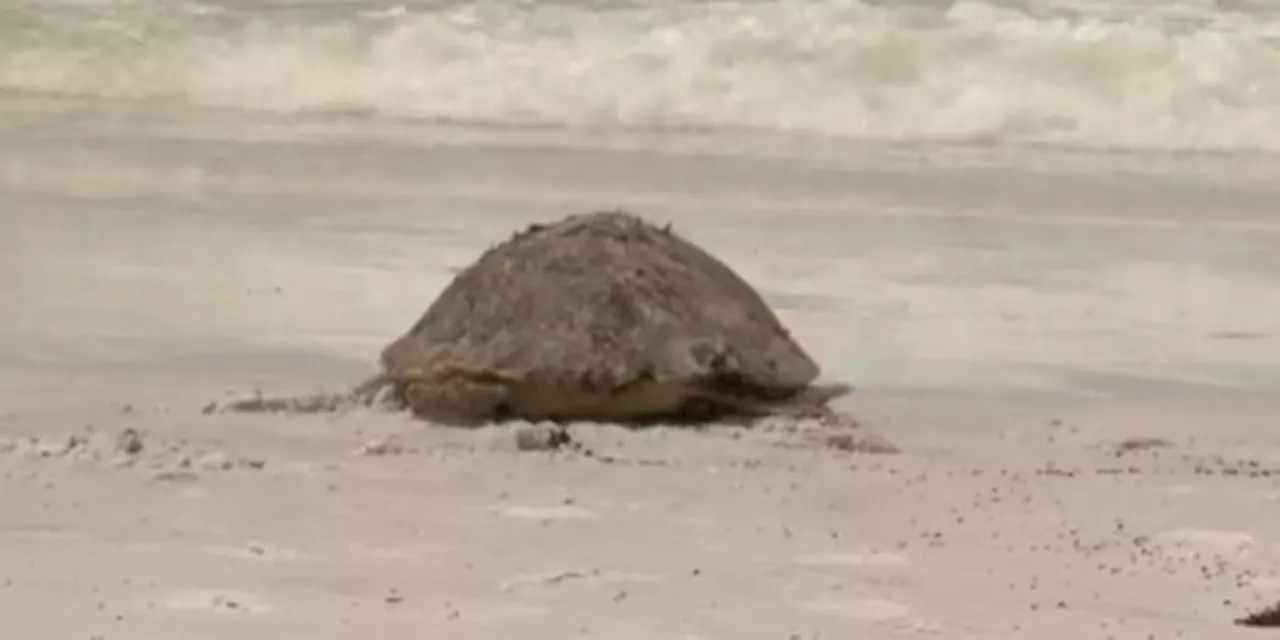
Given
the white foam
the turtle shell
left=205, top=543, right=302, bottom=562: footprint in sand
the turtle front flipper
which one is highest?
the white foam

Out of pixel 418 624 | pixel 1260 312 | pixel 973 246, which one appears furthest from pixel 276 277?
pixel 418 624

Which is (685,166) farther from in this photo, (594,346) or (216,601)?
(216,601)

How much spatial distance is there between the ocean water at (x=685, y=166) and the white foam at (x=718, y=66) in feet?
0.07

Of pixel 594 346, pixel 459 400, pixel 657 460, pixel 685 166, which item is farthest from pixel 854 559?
pixel 685 166

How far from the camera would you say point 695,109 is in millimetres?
→ 9992

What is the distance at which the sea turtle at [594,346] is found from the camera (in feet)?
14.2

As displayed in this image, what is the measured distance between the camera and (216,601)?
9.54 feet

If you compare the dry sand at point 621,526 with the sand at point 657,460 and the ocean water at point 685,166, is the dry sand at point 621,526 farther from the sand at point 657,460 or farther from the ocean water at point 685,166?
the ocean water at point 685,166

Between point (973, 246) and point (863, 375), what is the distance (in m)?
1.89

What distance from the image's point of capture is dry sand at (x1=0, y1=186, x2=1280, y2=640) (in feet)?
9.72

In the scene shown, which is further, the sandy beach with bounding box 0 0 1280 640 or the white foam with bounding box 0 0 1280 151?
the white foam with bounding box 0 0 1280 151

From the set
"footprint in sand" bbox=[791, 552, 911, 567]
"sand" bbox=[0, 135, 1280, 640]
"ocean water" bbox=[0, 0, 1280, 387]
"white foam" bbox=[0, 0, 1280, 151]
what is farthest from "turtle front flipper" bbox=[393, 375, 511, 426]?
"white foam" bbox=[0, 0, 1280, 151]

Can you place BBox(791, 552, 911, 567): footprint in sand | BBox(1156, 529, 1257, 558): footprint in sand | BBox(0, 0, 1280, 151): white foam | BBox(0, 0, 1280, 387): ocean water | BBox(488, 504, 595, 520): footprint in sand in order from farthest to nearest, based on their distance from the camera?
BBox(0, 0, 1280, 151): white foam → BBox(0, 0, 1280, 387): ocean water → BBox(488, 504, 595, 520): footprint in sand → BBox(1156, 529, 1257, 558): footprint in sand → BBox(791, 552, 911, 567): footprint in sand

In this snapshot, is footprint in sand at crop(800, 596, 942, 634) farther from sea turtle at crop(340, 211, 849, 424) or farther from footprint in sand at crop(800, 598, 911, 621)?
sea turtle at crop(340, 211, 849, 424)
